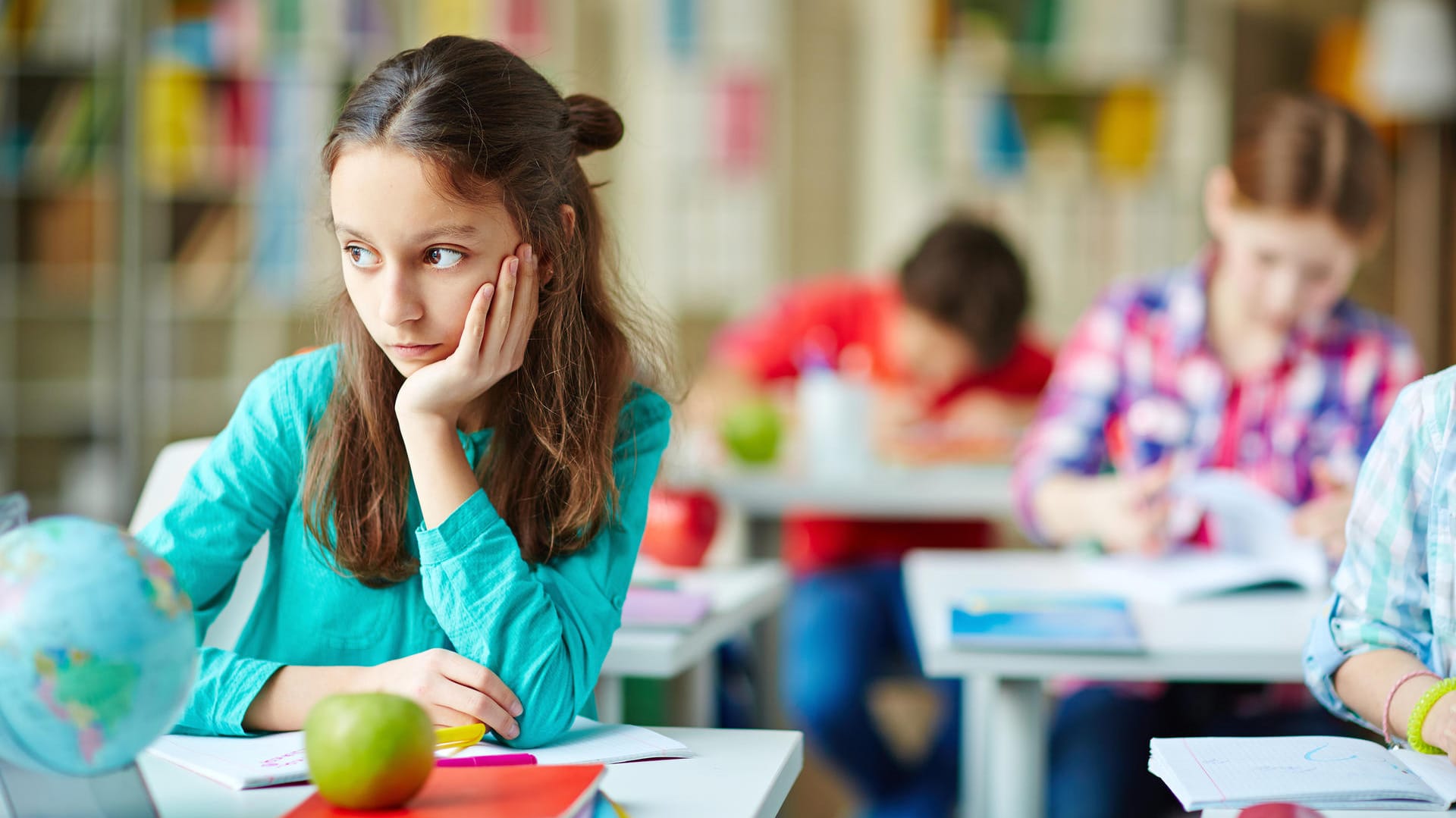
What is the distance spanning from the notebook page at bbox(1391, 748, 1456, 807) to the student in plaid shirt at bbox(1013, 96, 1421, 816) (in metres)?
0.71

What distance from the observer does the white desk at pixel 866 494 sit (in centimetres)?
228

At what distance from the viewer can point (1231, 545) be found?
68.9 inches

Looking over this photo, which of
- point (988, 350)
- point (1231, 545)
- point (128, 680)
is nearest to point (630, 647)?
point (128, 680)

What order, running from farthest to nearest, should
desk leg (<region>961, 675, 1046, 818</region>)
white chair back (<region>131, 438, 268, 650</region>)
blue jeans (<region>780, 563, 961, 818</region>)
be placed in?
blue jeans (<region>780, 563, 961, 818</region>), desk leg (<region>961, 675, 1046, 818</region>), white chair back (<region>131, 438, 268, 650</region>)

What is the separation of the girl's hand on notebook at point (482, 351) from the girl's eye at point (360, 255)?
8cm

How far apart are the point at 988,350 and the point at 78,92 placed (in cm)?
286

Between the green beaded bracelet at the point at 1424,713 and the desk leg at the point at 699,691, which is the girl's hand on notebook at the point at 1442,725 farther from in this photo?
the desk leg at the point at 699,691

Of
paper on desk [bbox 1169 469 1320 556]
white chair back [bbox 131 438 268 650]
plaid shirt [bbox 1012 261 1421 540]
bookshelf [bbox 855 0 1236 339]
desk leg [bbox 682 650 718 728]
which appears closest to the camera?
white chair back [bbox 131 438 268 650]

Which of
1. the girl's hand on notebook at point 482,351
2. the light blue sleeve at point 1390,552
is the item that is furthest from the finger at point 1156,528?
the girl's hand on notebook at point 482,351

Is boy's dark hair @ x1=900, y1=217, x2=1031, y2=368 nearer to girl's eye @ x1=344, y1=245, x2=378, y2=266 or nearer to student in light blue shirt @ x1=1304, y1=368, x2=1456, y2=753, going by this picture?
student in light blue shirt @ x1=1304, y1=368, x2=1456, y2=753

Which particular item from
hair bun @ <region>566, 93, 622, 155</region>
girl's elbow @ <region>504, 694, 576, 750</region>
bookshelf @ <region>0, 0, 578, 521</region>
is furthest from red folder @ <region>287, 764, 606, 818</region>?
bookshelf @ <region>0, 0, 578, 521</region>

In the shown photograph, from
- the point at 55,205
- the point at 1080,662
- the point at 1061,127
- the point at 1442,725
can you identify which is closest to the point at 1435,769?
the point at 1442,725

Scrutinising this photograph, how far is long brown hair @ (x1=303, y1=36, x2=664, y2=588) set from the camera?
3.23ft

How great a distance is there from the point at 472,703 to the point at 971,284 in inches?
75.6
